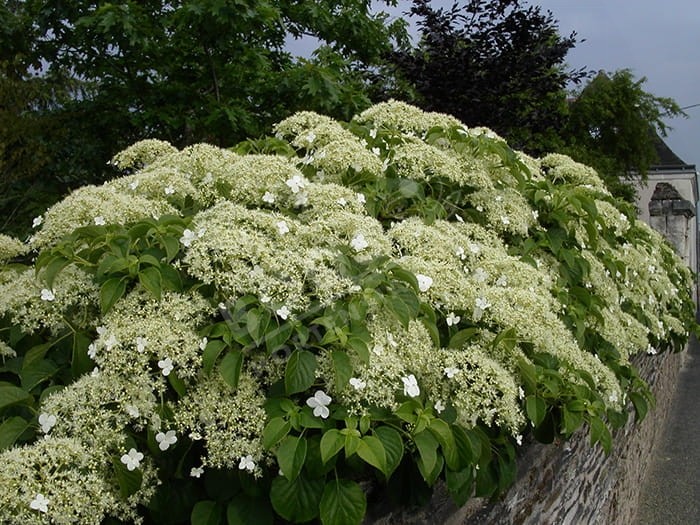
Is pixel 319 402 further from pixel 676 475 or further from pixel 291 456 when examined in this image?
pixel 676 475

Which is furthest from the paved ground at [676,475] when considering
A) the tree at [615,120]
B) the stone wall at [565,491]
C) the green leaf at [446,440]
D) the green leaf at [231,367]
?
the tree at [615,120]

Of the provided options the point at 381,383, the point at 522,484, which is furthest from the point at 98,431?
the point at 522,484

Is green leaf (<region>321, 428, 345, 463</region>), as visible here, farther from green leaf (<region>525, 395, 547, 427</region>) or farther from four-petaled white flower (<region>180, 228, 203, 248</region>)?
green leaf (<region>525, 395, 547, 427</region>)

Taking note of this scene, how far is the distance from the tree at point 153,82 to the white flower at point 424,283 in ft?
14.1

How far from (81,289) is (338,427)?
2.79ft

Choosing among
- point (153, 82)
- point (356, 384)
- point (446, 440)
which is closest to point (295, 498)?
point (356, 384)

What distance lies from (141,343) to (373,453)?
25.0 inches

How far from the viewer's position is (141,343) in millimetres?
1628

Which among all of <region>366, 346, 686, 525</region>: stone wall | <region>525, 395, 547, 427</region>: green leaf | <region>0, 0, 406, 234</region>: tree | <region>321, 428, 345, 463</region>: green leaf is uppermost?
<region>0, 0, 406, 234</region>: tree

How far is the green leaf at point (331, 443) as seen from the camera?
58.7 inches

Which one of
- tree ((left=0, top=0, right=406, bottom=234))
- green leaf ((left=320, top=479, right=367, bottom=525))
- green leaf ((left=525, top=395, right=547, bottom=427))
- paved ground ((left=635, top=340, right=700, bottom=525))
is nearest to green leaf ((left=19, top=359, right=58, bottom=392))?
green leaf ((left=320, top=479, right=367, bottom=525))

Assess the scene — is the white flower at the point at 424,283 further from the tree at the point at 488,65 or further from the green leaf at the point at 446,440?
the tree at the point at 488,65

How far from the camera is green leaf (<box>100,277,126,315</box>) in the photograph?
173cm

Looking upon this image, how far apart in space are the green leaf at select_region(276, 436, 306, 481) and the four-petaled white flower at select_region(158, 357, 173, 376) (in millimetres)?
338
